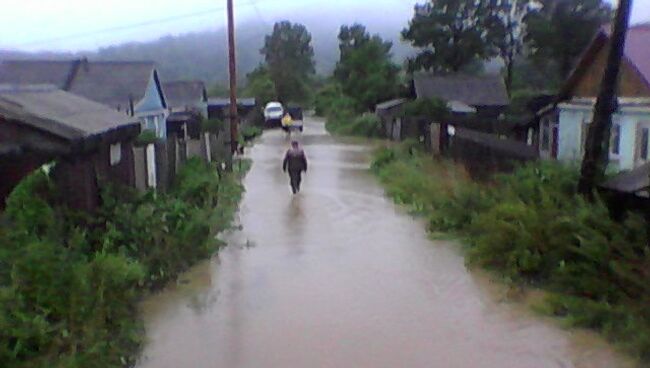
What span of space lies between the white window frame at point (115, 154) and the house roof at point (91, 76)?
50.0ft

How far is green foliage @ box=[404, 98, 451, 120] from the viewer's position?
41.5 meters

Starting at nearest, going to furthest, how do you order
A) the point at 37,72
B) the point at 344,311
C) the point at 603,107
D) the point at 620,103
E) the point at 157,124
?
the point at 344,311 < the point at 603,107 < the point at 620,103 < the point at 37,72 < the point at 157,124

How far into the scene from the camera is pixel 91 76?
3272 cm

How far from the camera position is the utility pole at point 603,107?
1325 cm

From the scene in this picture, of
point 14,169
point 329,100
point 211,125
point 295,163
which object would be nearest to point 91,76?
Result: point 211,125

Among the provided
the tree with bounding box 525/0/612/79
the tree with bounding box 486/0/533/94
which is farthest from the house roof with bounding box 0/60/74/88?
the tree with bounding box 486/0/533/94

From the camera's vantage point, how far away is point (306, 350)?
31.2ft

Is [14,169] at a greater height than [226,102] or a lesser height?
greater

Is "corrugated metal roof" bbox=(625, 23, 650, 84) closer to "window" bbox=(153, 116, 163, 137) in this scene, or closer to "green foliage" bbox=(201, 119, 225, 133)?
"window" bbox=(153, 116, 163, 137)

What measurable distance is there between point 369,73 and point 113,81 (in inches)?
1243

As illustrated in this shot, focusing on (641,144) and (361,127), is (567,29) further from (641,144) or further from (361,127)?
(641,144)

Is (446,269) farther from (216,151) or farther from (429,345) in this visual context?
(216,151)

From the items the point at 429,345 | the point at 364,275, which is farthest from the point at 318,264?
the point at 429,345

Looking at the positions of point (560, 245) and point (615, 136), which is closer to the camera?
point (560, 245)
